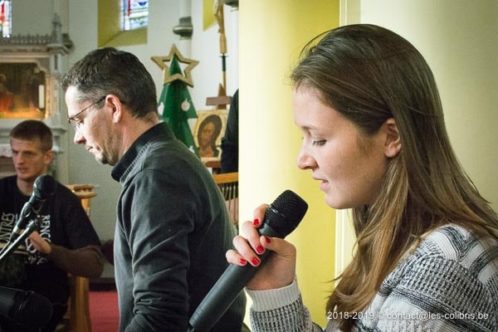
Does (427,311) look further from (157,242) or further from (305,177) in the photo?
(305,177)

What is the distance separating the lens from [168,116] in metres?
5.04

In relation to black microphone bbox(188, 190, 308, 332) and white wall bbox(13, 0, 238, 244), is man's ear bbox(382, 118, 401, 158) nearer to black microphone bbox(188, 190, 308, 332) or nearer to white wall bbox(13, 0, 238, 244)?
black microphone bbox(188, 190, 308, 332)

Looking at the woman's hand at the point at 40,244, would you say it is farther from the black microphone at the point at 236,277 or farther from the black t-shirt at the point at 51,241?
the black microphone at the point at 236,277

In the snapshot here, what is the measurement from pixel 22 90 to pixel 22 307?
433 cm

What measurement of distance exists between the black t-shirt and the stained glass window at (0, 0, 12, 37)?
338cm

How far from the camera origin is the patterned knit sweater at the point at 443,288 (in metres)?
0.83

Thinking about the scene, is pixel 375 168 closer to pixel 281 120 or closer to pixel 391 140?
pixel 391 140

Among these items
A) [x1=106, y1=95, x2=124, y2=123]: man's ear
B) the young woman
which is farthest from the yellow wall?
the young woman

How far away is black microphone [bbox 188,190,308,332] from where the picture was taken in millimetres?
942

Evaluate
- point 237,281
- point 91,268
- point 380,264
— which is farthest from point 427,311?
point 91,268

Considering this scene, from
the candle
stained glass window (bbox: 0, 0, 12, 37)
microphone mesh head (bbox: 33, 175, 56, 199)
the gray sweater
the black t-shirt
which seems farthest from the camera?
stained glass window (bbox: 0, 0, 12, 37)

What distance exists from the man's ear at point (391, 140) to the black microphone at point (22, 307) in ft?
3.50

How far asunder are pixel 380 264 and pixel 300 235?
4.16 feet

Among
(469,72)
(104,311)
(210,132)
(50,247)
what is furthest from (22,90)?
(469,72)
